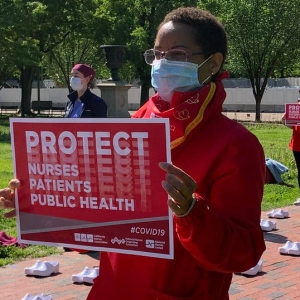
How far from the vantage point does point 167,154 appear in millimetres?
2141

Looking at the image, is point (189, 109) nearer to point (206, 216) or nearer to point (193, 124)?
point (193, 124)

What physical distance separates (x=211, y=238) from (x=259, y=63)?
3696 centimetres

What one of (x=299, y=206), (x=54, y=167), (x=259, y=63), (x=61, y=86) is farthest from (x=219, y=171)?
(x=61, y=86)

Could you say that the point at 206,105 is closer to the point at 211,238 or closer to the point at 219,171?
the point at 219,171

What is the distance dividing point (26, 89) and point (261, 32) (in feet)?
48.2

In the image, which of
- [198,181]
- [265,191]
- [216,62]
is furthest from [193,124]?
[265,191]

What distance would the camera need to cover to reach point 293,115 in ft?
36.2

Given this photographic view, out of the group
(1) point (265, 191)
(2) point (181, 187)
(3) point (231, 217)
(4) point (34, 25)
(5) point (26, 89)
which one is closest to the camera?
(2) point (181, 187)

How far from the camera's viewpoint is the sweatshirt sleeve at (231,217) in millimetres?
1922

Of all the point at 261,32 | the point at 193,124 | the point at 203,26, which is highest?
the point at 261,32

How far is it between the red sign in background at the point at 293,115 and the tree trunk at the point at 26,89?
29753 mm

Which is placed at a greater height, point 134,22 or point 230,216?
point 134,22

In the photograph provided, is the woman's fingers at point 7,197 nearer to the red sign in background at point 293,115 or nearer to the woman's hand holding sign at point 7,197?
the woman's hand holding sign at point 7,197

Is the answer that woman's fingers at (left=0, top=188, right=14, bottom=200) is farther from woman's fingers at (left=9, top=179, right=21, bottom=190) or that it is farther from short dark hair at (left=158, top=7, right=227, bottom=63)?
Answer: short dark hair at (left=158, top=7, right=227, bottom=63)
